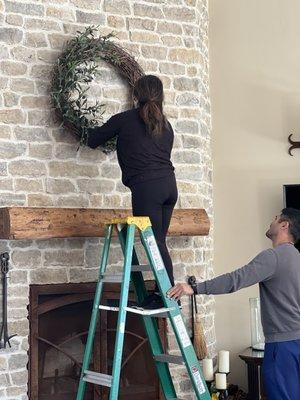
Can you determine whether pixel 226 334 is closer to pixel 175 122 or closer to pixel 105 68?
pixel 175 122

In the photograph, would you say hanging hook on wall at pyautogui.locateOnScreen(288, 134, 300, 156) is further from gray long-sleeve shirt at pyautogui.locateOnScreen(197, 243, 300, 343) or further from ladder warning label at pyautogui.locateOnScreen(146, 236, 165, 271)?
ladder warning label at pyautogui.locateOnScreen(146, 236, 165, 271)

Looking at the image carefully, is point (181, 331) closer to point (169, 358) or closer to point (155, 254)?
point (169, 358)

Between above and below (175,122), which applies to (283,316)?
below

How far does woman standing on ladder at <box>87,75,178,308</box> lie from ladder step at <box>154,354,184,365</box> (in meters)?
0.29

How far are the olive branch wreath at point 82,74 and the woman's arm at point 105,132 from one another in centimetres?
26

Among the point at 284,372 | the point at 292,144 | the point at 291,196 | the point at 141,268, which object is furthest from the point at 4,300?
the point at 292,144

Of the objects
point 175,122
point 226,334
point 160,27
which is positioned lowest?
point 226,334

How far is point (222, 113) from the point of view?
5.73 m

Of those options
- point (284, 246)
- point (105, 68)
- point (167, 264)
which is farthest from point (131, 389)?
point (105, 68)

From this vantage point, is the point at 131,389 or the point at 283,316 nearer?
the point at 283,316

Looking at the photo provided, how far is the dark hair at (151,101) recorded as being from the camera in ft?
13.0

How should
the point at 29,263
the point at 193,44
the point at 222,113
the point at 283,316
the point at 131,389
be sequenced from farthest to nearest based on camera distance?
the point at 222,113 → the point at 193,44 → the point at 131,389 → the point at 29,263 → the point at 283,316

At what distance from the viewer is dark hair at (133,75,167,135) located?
3949mm

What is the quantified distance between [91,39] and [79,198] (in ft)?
3.60
